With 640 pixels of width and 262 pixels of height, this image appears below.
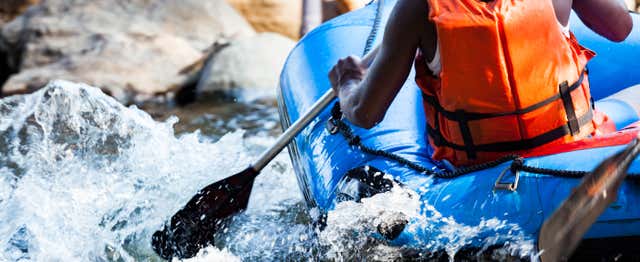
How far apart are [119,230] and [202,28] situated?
355 cm

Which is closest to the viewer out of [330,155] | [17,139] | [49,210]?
[330,155]

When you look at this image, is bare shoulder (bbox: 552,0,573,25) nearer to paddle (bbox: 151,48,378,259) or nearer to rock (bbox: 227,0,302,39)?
paddle (bbox: 151,48,378,259)

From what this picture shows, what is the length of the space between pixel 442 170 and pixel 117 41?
13.6 ft

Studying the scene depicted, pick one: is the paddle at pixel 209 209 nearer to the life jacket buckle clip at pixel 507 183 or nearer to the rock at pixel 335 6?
the life jacket buckle clip at pixel 507 183

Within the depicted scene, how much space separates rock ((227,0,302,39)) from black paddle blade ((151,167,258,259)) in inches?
153

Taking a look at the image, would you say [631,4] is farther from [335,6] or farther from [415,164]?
[415,164]

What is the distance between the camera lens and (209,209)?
3.14 metres

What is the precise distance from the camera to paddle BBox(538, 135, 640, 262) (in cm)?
177

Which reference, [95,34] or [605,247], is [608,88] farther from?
[95,34]

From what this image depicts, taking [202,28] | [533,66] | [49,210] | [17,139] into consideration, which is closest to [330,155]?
[533,66]

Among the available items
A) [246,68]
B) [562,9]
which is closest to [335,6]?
[246,68]

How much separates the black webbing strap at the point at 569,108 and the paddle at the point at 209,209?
2.93ft

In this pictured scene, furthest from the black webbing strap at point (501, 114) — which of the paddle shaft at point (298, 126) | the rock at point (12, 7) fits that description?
the rock at point (12, 7)

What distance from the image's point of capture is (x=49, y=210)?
3.18m
